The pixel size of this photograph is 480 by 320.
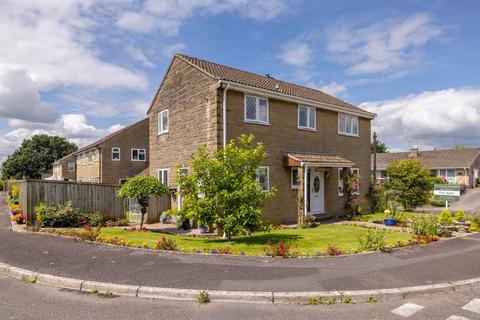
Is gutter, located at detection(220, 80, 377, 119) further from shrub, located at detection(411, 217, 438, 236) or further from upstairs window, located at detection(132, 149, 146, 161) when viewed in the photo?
upstairs window, located at detection(132, 149, 146, 161)

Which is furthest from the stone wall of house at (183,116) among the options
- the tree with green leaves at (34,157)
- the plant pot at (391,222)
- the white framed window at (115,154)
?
the tree with green leaves at (34,157)

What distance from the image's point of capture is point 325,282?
619 centimetres

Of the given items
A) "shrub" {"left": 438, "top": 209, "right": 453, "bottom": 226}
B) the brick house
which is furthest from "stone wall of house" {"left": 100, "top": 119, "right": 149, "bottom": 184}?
"shrub" {"left": 438, "top": 209, "right": 453, "bottom": 226}

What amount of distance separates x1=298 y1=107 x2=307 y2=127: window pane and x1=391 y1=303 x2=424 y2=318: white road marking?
1171cm

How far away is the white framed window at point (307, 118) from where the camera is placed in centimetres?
1638

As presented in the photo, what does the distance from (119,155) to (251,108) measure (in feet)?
72.4

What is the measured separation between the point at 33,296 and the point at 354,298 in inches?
229

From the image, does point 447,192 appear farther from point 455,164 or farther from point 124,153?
point 455,164

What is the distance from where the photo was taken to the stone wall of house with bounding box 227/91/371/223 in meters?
14.0

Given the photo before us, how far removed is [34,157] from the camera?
70.5m

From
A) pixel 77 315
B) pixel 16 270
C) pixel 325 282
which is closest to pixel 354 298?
pixel 325 282

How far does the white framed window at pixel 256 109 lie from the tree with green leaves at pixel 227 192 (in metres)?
3.71

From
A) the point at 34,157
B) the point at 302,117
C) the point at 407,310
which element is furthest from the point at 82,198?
the point at 34,157

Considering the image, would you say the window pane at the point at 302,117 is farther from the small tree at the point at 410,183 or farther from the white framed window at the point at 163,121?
the small tree at the point at 410,183
